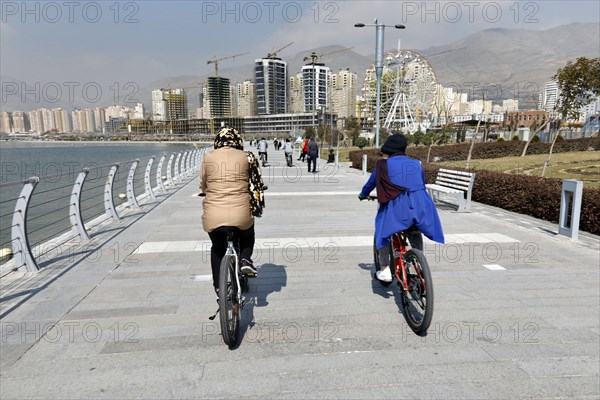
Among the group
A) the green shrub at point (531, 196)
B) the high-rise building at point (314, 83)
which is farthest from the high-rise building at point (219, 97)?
the green shrub at point (531, 196)

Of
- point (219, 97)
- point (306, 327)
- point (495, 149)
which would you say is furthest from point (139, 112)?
point (306, 327)

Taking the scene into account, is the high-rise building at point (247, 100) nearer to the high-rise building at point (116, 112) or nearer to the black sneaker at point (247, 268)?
the high-rise building at point (116, 112)

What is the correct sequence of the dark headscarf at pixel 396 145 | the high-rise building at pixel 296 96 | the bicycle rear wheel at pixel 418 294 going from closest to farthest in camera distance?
the bicycle rear wheel at pixel 418 294 < the dark headscarf at pixel 396 145 < the high-rise building at pixel 296 96

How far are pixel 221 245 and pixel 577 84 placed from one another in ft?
72.5

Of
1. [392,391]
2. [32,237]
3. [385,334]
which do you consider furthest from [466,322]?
[32,237]

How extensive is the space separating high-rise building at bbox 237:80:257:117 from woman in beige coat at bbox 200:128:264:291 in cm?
12932

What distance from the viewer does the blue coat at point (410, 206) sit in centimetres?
332

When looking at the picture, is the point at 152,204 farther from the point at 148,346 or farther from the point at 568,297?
the point at 568,297

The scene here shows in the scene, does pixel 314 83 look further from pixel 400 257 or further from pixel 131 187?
pixel 400 257

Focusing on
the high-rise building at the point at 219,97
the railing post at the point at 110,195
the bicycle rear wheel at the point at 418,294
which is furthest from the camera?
the high-rise building at the point at 219,97

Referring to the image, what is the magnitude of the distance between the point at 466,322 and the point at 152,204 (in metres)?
7.98

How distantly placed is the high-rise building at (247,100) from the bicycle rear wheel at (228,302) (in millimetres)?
129731

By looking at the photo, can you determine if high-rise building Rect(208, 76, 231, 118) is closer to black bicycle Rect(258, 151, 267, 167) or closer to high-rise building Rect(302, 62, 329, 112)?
high-rise building Rect(302, 62, 329, 112)

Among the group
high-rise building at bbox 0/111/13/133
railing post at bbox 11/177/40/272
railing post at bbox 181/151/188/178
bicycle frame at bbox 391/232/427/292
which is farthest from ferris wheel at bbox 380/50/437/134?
high-rise building at bbox 0/111/13/133
